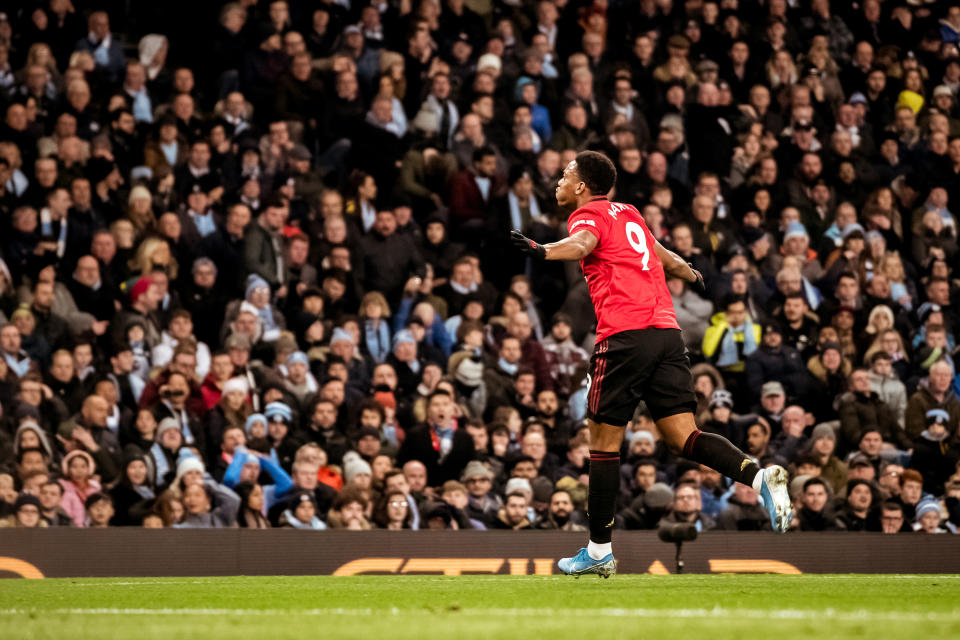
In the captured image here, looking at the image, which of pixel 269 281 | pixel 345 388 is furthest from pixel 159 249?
pixel 345 388

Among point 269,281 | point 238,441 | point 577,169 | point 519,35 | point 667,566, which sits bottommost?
point 667,566

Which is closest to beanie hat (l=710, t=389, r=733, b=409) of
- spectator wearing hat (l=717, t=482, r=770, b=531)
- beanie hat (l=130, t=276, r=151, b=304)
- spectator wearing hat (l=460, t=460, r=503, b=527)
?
spectator wearing hat (l=717, t=482, r=770, b=531)

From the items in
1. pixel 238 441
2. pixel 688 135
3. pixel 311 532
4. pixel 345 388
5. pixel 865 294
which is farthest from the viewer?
pixel 688 135

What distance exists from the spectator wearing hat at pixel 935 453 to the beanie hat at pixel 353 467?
512 cm

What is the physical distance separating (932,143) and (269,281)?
806 centimetres

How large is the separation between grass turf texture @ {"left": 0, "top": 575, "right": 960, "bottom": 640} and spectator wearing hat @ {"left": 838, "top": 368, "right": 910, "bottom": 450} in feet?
15.8

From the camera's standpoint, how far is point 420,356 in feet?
39.3

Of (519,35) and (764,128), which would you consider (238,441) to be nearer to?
(519,35)

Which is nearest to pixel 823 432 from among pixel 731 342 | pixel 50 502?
pixel 731 342

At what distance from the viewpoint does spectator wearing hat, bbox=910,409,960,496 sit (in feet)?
39.3

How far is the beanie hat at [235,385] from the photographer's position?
35.8 feet

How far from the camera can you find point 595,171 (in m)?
6.93

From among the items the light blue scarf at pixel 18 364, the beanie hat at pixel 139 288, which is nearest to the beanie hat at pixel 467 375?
the beanie hat at pixel 139 288

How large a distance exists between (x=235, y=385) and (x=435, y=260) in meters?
2.81
